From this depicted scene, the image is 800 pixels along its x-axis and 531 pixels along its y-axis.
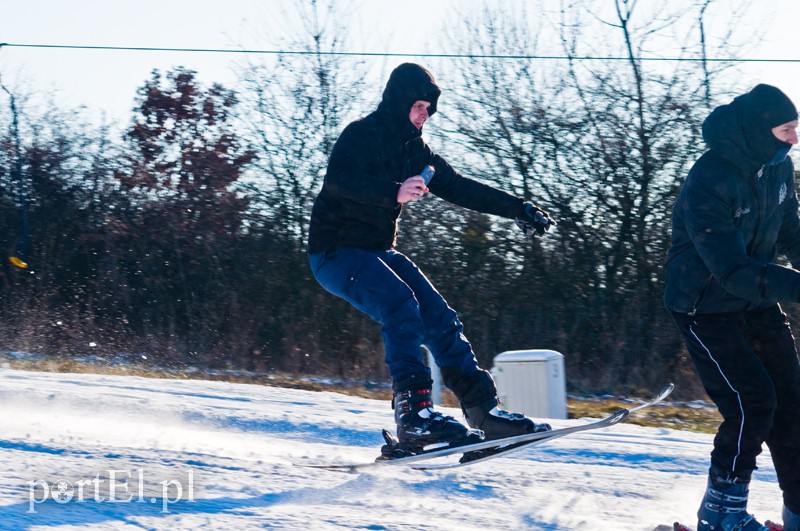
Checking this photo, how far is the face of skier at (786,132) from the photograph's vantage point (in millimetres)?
3271

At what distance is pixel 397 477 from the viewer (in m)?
4.26

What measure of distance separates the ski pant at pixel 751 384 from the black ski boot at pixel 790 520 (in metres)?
0.03

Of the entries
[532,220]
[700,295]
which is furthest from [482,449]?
[700,295]

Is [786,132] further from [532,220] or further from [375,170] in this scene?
[375,170]

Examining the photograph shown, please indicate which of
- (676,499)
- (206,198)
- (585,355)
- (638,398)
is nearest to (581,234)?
(585,355)

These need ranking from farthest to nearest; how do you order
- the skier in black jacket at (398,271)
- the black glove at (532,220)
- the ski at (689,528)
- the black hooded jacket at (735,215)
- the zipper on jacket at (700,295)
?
1. the black glove at (532,220)
2. the skier in black jacket at (398,271)
3. the ski at (689,528)
4. the zipper on jacket at (700,295)
5. the black hooded jacket at (735,215)

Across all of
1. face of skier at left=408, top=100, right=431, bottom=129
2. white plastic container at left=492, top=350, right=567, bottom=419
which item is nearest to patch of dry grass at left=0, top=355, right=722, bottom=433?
white plastic container at left=492, top=350, right=567, bottom=419

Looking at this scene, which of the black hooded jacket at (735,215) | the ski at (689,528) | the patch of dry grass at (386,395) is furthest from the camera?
the patch of dry grass at (386,395)

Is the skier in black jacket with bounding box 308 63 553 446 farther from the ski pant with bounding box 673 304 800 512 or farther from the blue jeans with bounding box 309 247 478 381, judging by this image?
the ski pant with bounding box 673 304 800 512

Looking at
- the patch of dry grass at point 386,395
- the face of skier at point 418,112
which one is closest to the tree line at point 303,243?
the patch of dry grass at point 386,395

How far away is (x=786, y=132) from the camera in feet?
10.8

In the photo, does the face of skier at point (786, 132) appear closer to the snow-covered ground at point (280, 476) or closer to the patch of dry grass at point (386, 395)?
the snow-covered ground at point (280, 476)

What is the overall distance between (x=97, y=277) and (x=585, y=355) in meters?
8.56

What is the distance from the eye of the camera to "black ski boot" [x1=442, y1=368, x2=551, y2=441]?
4.17 m
